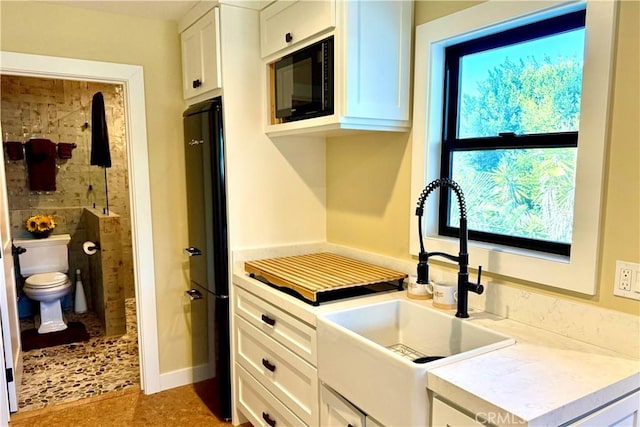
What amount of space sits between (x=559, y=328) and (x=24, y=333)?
164 inches

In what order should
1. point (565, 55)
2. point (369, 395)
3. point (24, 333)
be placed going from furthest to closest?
1. point (24, 333)
2. point (565, 55)
3. point (369, 395)

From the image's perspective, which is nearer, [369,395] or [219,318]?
[369,395]

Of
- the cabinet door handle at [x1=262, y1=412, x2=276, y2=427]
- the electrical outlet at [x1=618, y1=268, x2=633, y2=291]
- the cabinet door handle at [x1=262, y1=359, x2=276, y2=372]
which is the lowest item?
the cabinet door handle at [x1=262, y1=412, x2=276, y2=427]

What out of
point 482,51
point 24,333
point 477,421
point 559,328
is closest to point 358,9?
point 482,51

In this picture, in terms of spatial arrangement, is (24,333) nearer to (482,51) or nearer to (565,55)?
(482,51)

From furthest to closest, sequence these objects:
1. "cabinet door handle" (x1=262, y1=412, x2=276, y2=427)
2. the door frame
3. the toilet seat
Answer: the toilet seat, the door frame, "cabinet door handle" (x1=262, y1=412, x2=276, y2=427)

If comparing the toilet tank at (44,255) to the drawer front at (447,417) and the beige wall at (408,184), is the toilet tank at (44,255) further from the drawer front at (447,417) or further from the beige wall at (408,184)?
the drawer front at (447,417)

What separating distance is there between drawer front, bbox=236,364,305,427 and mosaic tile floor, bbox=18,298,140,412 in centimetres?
98

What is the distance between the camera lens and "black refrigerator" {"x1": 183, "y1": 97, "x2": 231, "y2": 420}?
7.66ft

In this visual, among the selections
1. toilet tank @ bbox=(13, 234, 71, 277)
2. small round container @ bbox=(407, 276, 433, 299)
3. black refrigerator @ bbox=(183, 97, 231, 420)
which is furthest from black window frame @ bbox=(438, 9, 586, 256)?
toilet tank @ bbox=(13, 234, 71, 277)

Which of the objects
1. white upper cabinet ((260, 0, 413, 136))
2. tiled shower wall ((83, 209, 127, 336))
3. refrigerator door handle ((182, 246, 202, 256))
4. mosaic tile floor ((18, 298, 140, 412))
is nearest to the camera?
white upper cabinet ((260, 0, 413, 136))

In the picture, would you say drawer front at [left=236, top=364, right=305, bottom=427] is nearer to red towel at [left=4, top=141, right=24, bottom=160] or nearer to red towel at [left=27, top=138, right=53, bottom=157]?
red towel at [left=27, top=138, right=53, bottom=157]

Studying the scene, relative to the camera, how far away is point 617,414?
118 centimetres

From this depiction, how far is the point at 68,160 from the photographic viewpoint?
15.0 feet
